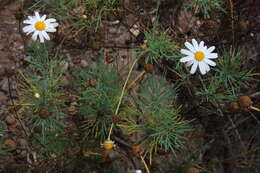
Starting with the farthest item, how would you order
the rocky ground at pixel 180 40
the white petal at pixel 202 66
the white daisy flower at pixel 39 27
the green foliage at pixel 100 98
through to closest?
the rocky ground at pixel 180 40, the green foliage at pixel 100 98, the white daisy flower at pixel 39 27, the white petal at pixel 202 66

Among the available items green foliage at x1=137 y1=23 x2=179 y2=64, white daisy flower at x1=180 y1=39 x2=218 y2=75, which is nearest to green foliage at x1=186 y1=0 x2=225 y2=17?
green foliage at x1=137 y1=23 x2=179 y2=64

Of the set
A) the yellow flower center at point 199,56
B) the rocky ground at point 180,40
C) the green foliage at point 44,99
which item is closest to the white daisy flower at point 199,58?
the yellow flower center at point 199,56

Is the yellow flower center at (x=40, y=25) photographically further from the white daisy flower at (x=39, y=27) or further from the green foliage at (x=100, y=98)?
the green foliage at (x=100, y=98)

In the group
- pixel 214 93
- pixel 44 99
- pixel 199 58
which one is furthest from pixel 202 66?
pixel 44 99

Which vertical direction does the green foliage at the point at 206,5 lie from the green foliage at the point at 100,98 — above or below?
above

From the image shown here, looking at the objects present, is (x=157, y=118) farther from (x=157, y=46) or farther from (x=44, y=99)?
(x=44, y=99)

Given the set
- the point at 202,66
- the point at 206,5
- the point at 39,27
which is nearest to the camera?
the point at 202,66

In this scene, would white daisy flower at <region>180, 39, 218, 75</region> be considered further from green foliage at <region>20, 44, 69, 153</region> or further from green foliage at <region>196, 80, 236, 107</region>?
green foliage at <region>20, 44, 69, 153</region>
